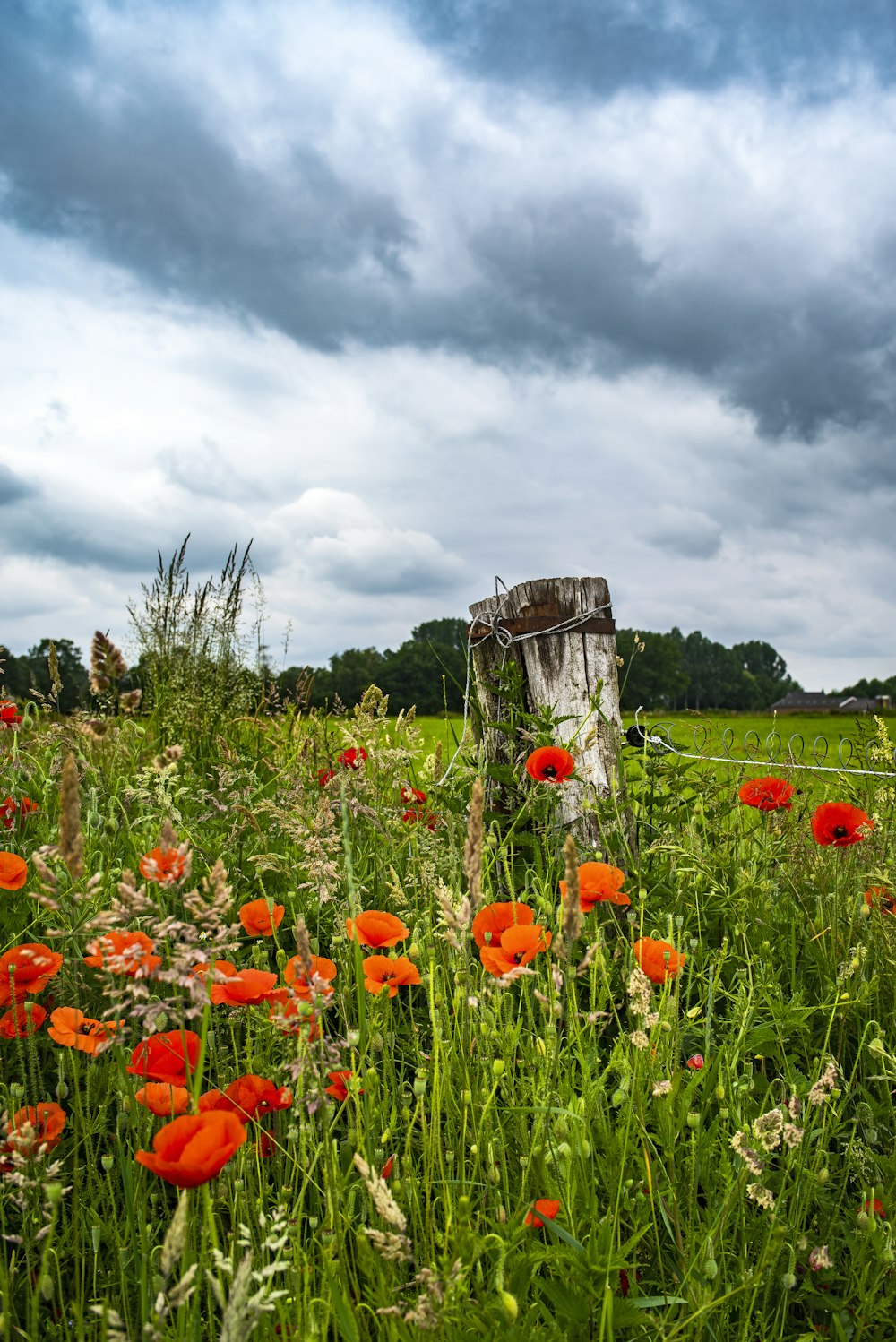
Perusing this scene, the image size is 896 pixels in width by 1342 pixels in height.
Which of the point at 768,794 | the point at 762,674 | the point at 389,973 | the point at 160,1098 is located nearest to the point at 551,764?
the point at 768,794

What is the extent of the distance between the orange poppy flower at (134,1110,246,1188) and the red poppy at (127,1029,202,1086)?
22 cm

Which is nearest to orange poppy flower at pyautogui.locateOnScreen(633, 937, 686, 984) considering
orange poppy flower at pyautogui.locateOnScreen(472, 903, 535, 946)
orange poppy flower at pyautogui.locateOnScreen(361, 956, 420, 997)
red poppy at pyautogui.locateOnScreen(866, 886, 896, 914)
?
orange poppy flower at pyautogui.locateOnScreen(472, 903, 535, 946)

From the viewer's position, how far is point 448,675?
358cm

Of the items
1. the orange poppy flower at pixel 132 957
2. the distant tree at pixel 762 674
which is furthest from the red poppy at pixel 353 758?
the distant tree at pixel 762 674

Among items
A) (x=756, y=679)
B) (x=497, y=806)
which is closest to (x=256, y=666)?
(x=497, y=806)

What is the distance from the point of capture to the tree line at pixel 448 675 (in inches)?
165

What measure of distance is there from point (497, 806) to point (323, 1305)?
2.16m

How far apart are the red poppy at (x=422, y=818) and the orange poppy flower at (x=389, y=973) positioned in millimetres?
1134

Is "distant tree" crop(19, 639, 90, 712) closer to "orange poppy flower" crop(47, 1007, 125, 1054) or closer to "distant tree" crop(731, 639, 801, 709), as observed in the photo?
"orange poppy flower" crop(47, 1007, 125, 1054)

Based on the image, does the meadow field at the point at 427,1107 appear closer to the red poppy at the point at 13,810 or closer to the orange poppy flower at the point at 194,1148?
the orange poppy flower at the point at 194,1148

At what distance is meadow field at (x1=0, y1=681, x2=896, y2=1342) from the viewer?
1.08m

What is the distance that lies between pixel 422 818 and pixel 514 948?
4.84 ft

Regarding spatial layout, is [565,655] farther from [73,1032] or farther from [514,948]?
[73,1032]

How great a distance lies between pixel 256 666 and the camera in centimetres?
676
